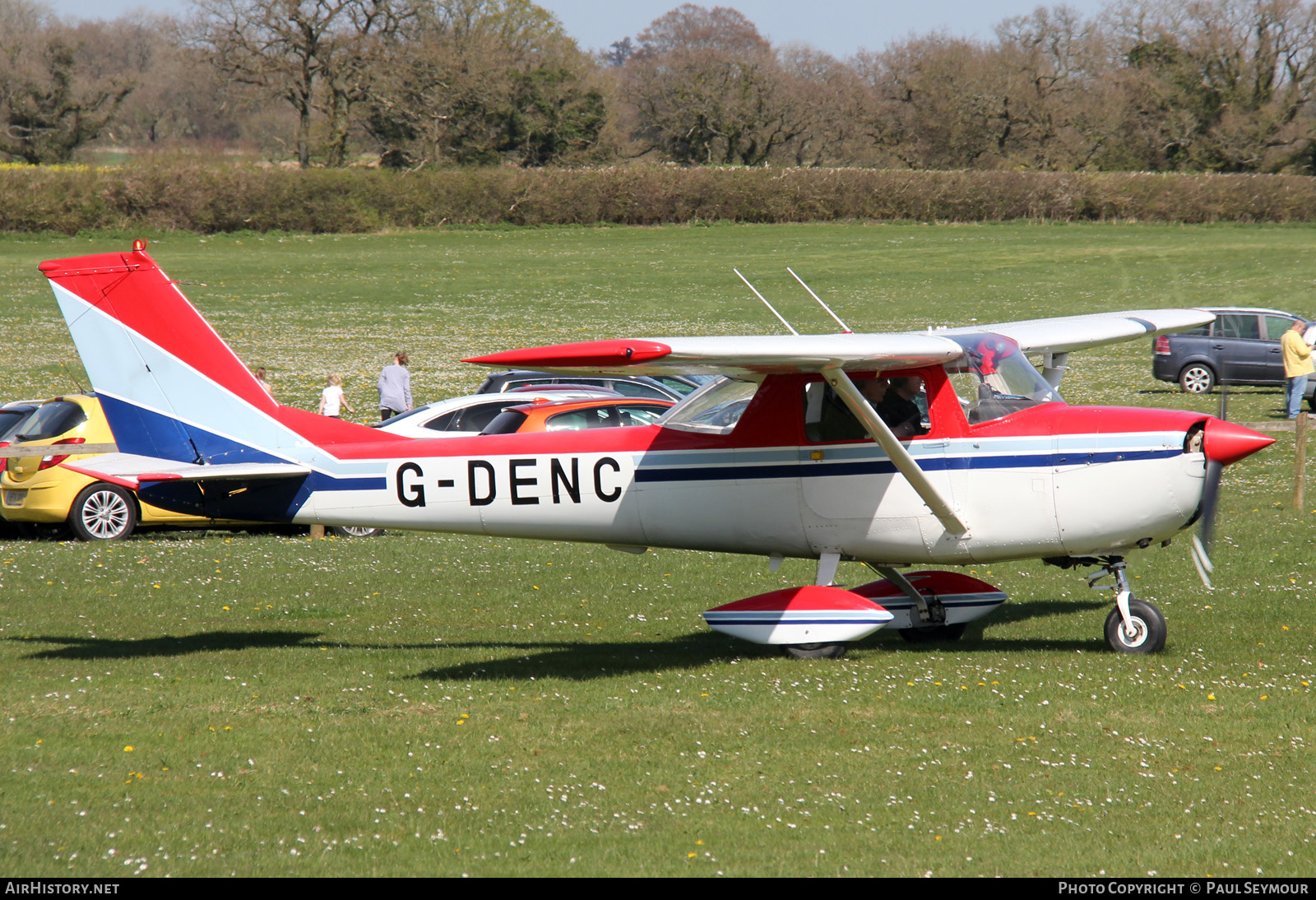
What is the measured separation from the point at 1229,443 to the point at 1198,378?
19.6 metres

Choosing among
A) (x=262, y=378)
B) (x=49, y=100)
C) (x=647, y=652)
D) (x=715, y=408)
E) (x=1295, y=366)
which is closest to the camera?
(x=715, y=408)

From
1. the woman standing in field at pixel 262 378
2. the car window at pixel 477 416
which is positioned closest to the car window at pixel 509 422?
the car window at pixel 477 416

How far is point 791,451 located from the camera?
8828 mm

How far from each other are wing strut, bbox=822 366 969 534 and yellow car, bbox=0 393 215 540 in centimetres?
1003

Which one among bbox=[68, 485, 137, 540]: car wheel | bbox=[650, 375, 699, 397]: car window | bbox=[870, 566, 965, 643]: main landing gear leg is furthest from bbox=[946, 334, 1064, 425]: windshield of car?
bbox=[68, 485, 137, 540]: car wheel

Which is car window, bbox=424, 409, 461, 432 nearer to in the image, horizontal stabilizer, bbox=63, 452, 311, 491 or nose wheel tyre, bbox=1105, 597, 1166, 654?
horizontal stabilizer, bbox=63, 452, 311, 491

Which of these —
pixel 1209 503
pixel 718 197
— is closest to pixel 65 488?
pixel 1209 503

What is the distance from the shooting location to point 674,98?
3095 inches

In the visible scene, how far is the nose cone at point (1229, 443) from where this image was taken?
26.3ft

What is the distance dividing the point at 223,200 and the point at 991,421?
52.4m

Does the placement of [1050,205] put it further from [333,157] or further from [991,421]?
[991,421]

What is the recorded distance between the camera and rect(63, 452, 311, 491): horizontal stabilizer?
889 cm

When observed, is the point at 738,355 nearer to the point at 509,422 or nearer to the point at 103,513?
the point at 509,422

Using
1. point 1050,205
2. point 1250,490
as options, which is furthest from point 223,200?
point 1250,490
